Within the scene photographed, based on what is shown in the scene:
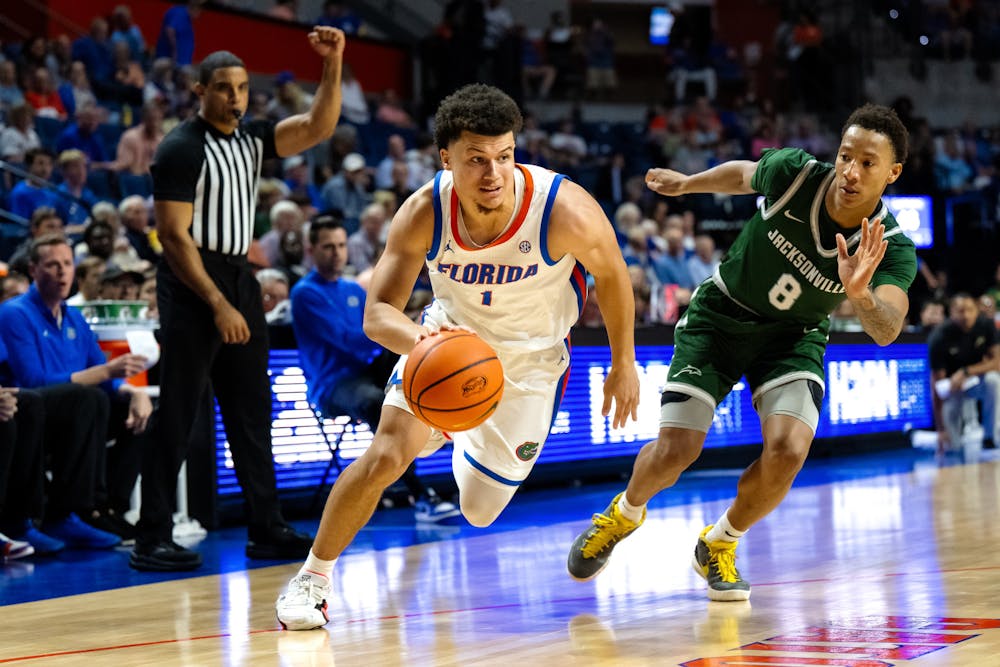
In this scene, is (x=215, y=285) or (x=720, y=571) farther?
(x=215, y=285)

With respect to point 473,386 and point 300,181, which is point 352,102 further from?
point 473,386

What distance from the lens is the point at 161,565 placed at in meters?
6.16

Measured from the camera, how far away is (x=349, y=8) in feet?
68.5

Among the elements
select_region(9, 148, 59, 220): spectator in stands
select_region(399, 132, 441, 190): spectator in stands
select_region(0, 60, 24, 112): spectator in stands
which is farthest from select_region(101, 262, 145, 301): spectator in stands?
select_region(399, 132, 441, 190): spectator in stands

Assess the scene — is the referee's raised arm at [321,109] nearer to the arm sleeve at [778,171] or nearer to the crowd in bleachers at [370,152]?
the arm sleeve at [778,171]

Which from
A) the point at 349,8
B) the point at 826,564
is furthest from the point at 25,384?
the point at 349,8

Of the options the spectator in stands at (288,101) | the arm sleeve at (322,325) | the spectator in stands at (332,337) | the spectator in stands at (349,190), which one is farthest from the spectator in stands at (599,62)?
the arm sleeve at (322,325)

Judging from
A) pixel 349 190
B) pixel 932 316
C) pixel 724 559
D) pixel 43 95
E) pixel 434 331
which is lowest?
pixel 724 559

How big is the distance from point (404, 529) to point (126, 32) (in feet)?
31.3

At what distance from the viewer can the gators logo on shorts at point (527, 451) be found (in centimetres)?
478

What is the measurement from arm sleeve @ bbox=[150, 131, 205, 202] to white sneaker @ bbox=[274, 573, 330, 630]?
222 centimetres

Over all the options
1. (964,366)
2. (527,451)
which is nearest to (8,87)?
(964,366)

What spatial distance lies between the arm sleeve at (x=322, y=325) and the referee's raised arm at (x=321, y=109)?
1.58 meters

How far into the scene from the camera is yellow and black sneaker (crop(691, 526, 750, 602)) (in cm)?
498
